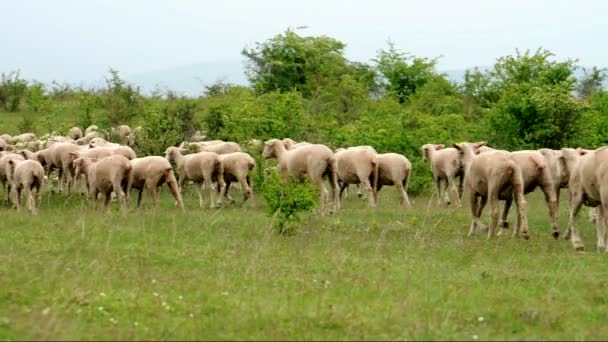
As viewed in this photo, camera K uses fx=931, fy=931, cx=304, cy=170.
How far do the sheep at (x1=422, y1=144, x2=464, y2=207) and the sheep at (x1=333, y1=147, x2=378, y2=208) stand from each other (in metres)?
2.12

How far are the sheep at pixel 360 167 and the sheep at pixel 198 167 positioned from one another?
3.11m

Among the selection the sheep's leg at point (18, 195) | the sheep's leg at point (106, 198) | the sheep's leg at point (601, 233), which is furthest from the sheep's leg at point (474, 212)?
the sheep's leg at point (18, 195)

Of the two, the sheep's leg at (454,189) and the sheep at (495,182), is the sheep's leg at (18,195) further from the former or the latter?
the sheep's leg at (454,189)

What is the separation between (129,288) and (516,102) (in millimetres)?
23197

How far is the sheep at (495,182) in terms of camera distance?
1664 centimetres

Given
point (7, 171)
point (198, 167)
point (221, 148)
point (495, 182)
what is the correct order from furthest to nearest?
1. point (221, 148)
2. point (198, 167)
3. point (7, 171)
4. point (495, 182)

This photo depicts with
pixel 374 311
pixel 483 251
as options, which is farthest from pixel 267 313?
pixel 483 251

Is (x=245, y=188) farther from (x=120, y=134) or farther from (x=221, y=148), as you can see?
(x=120, y=134)

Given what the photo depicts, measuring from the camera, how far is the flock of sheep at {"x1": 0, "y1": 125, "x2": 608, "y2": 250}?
16.6 metres

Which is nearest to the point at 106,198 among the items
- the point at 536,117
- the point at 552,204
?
the point at 552,204

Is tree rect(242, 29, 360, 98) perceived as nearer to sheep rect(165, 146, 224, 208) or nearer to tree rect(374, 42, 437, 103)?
tree rect(374, 42, 437, 103)

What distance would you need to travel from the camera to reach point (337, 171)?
2250 centimetres

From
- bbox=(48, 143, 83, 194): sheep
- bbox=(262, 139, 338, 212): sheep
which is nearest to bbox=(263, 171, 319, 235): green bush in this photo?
bbox=(262, 139, 338, 212): sheep

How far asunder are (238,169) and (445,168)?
17.5ft
